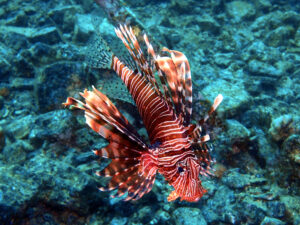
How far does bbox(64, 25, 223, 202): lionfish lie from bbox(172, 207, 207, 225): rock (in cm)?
110

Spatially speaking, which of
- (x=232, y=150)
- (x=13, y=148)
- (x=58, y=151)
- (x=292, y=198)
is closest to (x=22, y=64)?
(x=13, y=148)

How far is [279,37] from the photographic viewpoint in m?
8.52

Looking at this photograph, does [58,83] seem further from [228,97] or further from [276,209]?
[276,209]

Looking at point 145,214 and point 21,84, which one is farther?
point 21,84

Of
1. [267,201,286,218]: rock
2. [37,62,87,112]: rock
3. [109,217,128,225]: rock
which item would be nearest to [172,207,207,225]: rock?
[109,217,128,225]: rock

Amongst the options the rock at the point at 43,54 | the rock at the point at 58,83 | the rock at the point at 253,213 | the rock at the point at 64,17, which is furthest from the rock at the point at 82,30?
the rock at the point at 253,213

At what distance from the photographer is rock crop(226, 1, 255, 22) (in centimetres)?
982

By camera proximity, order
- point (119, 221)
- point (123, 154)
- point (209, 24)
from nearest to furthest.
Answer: point (123, 154)
point (119, 221)
point (209, 24)

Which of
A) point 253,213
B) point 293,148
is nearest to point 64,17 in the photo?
point 293,148

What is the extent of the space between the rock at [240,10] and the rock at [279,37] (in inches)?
68.1

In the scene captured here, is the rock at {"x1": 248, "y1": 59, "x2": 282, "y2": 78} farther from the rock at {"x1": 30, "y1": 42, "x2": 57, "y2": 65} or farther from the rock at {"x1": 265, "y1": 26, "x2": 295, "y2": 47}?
the rock at {"x1": 30, "y1": 42, "x2": 57, "y2": 65}

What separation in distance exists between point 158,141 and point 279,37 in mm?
8703

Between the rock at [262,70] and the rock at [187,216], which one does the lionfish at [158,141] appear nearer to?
the rock at [187,216]

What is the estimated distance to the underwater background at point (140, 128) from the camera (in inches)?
113
